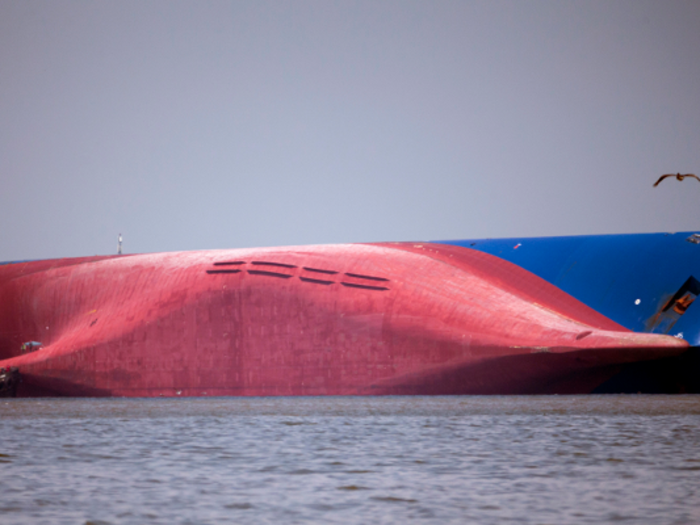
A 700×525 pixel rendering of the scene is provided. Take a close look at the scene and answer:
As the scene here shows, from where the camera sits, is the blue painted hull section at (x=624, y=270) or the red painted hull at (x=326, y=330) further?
the blue painted hull section at (x=624, y=270)

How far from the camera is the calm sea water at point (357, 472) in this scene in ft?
17.3

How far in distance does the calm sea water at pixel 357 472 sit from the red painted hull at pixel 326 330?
1237cm

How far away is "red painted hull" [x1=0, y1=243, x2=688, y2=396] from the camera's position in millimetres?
25438

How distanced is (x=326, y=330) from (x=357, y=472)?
20.8 metres

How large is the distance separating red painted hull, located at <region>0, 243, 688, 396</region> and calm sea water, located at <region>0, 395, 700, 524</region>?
12372 millimetres

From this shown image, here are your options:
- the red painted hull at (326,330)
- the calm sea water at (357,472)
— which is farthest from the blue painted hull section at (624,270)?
the calm sea water at (357,472)

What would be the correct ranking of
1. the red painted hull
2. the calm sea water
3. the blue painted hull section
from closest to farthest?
the calm sea water < the red painted hull < the blue painted hull section

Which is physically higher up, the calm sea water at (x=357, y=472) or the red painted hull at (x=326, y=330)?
the red painted hull at (x=326, y=330)

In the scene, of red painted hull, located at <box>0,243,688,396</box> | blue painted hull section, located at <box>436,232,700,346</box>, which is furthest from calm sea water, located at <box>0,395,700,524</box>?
blue painted hull section, located at <box>436,232,700,346</box>

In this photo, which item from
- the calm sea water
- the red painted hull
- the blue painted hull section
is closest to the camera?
the calm sea water

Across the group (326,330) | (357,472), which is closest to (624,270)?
(326,330)

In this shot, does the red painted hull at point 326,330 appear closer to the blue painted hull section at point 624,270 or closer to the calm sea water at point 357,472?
the blue painted hull section at point 624,270

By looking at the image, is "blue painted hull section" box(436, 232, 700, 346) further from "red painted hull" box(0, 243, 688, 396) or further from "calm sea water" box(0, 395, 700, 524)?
"calm sea water" box(0, 395, 700, 524)

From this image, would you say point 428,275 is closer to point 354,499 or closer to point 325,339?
point 325,339
